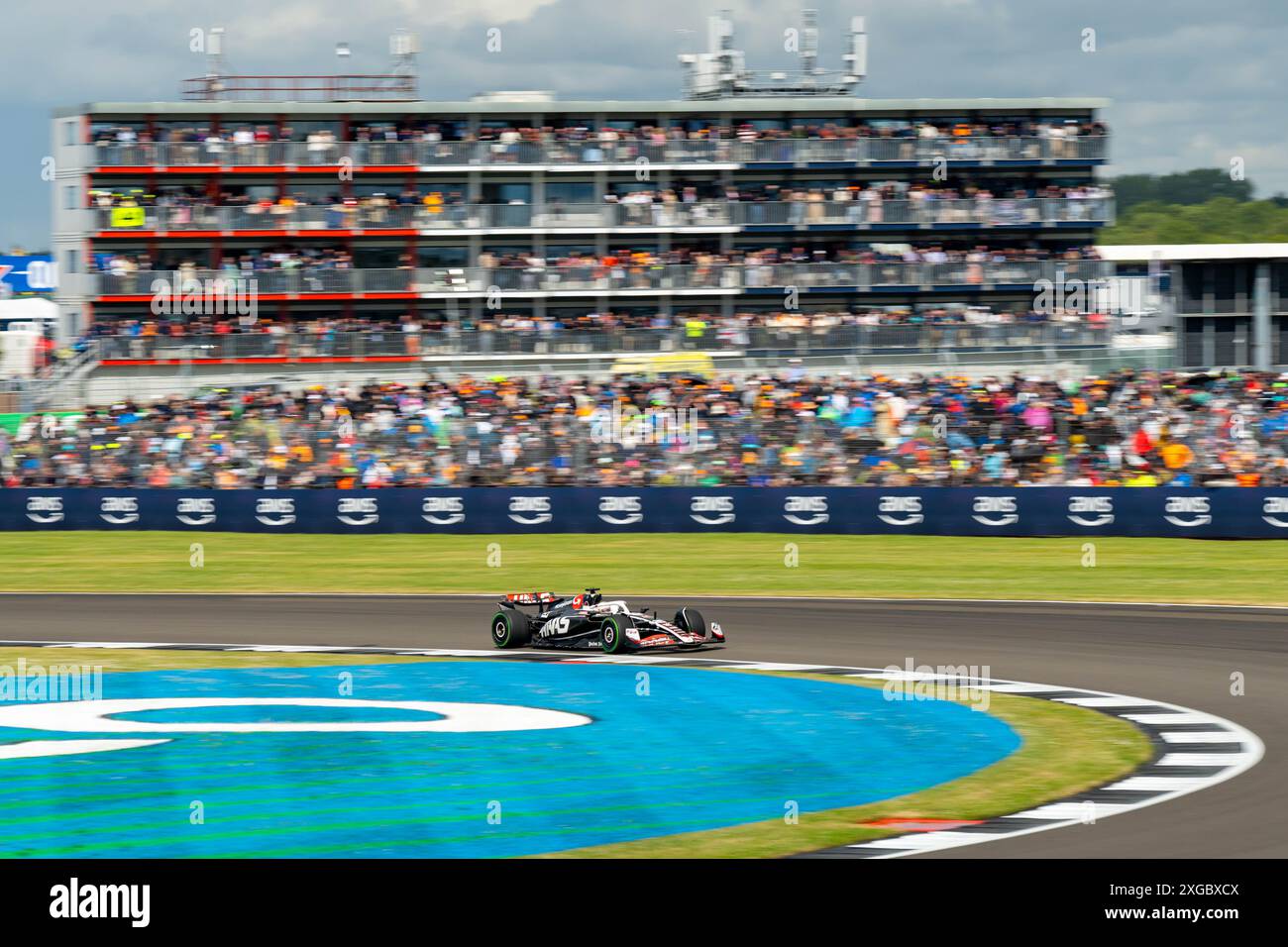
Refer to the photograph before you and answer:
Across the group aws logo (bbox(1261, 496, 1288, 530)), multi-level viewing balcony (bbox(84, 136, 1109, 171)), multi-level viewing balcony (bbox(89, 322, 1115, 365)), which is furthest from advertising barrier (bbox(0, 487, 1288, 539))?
multi-level viewing balcony (bbox(84, 136, 1109, 171))

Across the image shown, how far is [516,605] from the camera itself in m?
17.5

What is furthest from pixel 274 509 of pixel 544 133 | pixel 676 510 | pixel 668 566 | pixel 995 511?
pixel 544 133

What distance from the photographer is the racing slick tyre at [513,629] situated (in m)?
17.4

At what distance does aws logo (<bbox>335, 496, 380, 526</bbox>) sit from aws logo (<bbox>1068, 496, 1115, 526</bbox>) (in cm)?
1234

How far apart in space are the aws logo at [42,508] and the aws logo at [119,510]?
932mm

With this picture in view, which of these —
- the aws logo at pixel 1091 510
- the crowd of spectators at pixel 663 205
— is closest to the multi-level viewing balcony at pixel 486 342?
the crowd of spectators at pixel 663 205

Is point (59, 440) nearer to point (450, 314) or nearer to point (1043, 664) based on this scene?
point (450, 314)

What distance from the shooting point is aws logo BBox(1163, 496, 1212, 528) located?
27719mm

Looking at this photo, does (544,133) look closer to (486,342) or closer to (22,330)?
(486,342)

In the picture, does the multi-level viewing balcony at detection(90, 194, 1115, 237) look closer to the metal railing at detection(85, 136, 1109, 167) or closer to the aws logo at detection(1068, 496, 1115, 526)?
the metal railing at detection(85, 136, 1109, 167)

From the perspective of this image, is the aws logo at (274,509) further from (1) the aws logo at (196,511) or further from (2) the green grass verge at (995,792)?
(2) the green grass verge at (995,792)

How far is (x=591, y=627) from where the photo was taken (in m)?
17.0

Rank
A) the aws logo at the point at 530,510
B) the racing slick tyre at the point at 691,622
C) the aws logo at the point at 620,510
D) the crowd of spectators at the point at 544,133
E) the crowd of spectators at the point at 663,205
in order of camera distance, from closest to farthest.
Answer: the racing slick tyre at the point at 691,622, the aws logo at the point at 620,510, the aws logo at the point at 530,510, the crowd of spectators at the point at 663,205, the crowd of spectators at the point at 544,133
